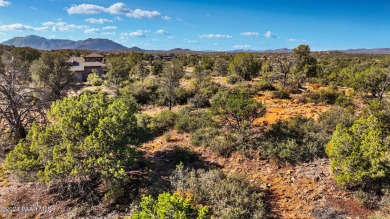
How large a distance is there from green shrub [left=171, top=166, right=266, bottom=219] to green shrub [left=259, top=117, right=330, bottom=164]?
151 inches

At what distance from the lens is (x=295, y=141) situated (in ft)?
57.2

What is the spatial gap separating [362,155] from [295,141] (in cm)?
527

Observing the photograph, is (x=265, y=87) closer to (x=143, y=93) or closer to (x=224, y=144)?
(x=143, y=93)

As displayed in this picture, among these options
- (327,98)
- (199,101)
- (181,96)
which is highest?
(327,98)

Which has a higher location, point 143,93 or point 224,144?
point 143,93

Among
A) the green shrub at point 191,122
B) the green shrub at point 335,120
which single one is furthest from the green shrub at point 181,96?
the green shrub at point 335,120

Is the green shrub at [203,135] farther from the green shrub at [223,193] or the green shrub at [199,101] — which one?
the green shrub at [199,101]

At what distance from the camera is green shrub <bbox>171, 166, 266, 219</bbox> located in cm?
1151

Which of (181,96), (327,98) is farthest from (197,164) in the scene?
(327,98)

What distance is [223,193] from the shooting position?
41.2 feet

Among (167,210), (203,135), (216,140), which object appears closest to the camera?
(167,210)

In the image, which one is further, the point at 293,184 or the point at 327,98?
the point at 327,98

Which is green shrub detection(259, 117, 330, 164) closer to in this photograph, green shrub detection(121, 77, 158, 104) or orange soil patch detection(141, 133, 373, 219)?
orange soil patch detection(141, 133, 373, 219)

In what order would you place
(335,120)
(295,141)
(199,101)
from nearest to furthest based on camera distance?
(295,141), (335,120), (199,101)
